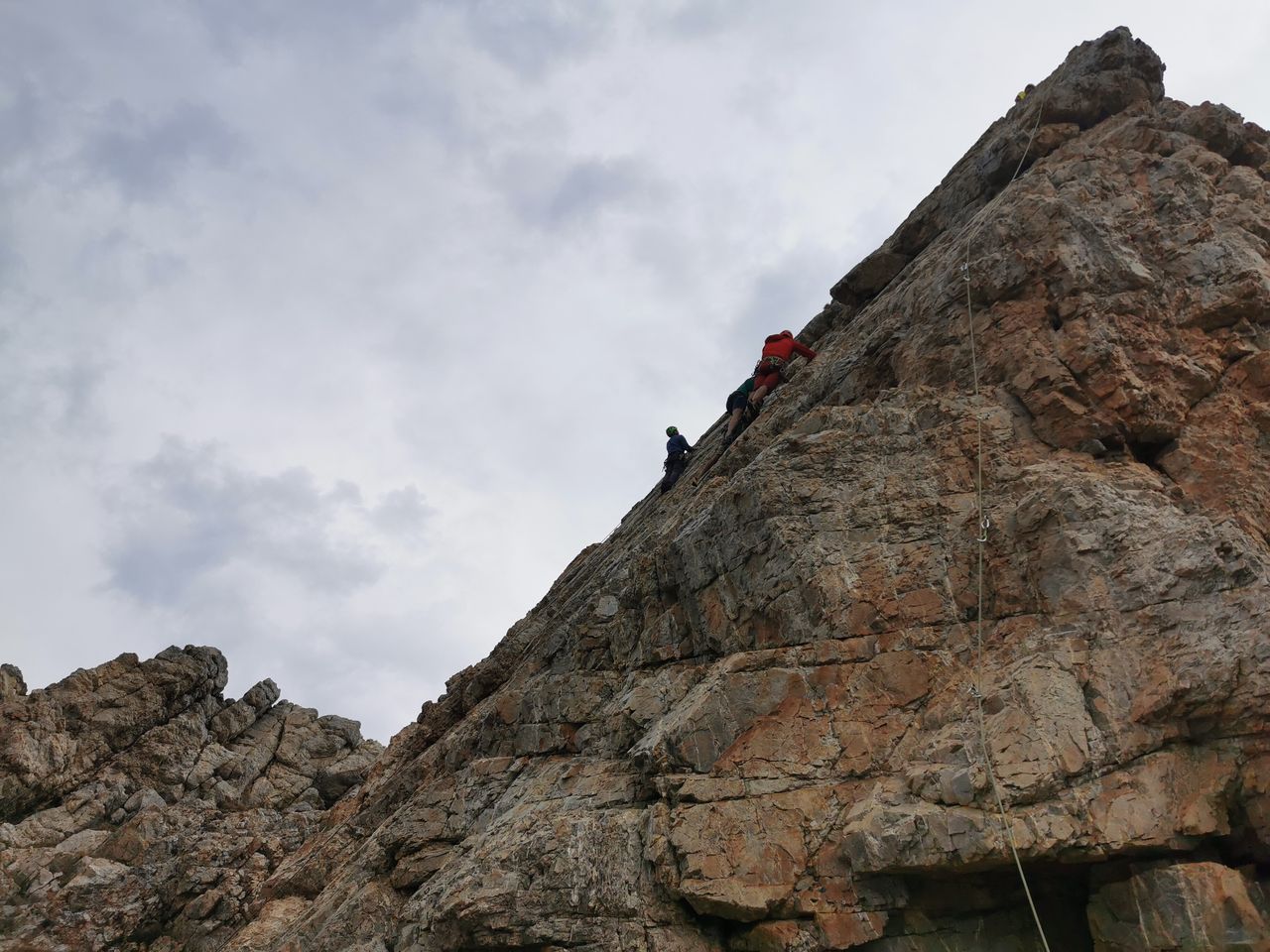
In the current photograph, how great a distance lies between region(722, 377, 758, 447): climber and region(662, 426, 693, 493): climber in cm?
247

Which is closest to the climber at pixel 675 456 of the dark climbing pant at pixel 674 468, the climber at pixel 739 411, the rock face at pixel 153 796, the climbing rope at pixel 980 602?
the dark climbing pant at pixel 674 468

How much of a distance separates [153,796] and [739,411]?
2867cm

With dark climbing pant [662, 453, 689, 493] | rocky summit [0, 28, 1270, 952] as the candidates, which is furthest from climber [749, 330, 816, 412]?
dark climbing pant [662, 453, 689, 493]

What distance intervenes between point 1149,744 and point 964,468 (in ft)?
14.9

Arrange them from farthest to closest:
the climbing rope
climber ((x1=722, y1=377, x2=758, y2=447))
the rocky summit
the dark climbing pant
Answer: the dark climbing pant, climber ((x1=722, y1=377, x2=758, y2=447)), the rocky summit, the climbing rope

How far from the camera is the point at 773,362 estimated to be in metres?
21.1

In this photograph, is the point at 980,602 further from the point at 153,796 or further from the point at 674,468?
the point at 153,796

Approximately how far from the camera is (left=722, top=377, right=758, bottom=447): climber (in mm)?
20594

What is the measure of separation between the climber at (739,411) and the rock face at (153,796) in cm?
1790

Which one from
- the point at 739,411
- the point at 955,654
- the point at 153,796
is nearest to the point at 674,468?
the point at 739,411

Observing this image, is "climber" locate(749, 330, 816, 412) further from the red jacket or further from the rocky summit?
the rocky summit

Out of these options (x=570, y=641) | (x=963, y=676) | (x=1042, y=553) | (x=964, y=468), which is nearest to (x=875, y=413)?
(x=964, y=468)

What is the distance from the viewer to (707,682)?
36.6 ft

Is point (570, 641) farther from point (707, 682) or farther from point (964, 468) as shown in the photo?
point (964, 468)
